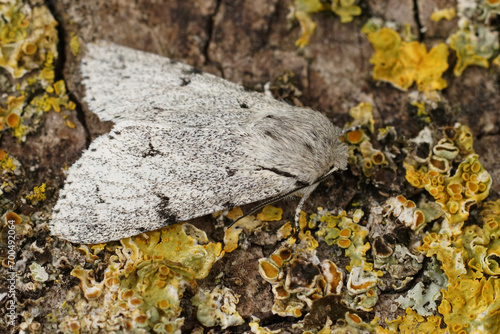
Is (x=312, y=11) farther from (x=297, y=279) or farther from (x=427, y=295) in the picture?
(x=427, y=295)

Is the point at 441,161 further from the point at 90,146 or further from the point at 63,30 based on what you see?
the point at 63,30

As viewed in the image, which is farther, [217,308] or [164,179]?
[164,179]

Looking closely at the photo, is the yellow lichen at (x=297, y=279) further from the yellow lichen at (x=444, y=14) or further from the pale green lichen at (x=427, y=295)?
the yellow lichen at (x=444, y=14)

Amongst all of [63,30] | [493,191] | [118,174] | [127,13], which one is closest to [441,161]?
[493,191]

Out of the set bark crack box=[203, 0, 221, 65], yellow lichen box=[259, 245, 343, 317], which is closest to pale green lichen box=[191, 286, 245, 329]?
yellow lichen box=[259, 245, 343, 317]

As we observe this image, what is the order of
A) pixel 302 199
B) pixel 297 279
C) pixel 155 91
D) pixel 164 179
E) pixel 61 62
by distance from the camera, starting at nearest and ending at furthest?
pixel 297 279, pixel 164 179, pixel 302 199, pixel 155 91, pixel 61 62

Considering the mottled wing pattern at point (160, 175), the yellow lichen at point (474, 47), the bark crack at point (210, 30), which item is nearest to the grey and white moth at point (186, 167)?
the mottled wing pattern at point (160, 175)

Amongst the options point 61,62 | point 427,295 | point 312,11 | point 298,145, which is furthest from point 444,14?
point 61,62

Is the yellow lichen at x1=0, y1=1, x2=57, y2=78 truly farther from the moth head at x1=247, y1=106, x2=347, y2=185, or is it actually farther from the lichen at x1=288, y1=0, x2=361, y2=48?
the lichen at x1=288, y1=0, x2=361, y2=48
